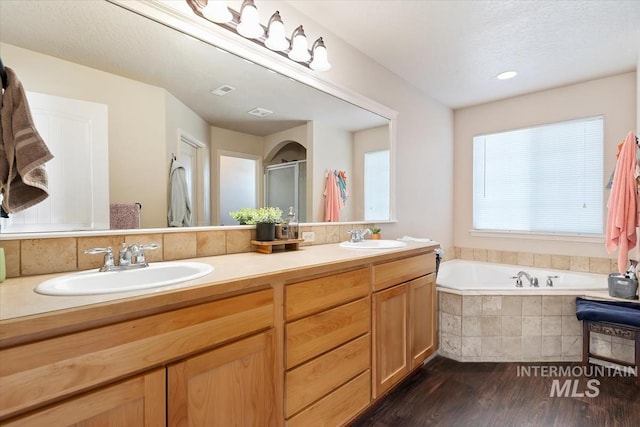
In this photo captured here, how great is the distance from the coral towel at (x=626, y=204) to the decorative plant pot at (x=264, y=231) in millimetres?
2460

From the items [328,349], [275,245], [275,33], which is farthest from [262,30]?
[328,349]

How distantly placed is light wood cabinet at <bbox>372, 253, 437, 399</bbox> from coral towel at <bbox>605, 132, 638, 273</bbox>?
135 cm

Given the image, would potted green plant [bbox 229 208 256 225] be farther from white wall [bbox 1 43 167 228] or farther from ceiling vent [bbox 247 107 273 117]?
ceiling vent [bbox 247 107 273 117]

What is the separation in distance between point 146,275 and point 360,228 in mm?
1595

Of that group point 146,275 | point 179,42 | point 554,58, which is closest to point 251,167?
point 179,42

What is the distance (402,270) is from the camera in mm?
1897

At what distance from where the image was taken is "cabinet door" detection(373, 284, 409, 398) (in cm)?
171

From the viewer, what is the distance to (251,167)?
5.86 ft

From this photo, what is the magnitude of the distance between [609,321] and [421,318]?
1.27m

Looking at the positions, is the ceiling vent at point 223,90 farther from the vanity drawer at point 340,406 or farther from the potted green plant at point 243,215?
the vanity drawer at point 340,406

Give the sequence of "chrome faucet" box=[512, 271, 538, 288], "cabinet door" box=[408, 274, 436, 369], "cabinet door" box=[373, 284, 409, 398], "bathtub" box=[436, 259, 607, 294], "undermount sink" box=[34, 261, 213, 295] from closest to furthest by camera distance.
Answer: "undermount sink" box=[34, 261, 213, 295], "cabinet door" box=[373, 284, 409, 398], "cabinet door" box=[408, 274, 436, 369], "bathtub" box=[436, 259, 607, 294], "chrome faucet" box=[512, 271, 538, 288]

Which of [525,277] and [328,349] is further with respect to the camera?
[525,277]

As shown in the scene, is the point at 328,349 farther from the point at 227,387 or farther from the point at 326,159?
the point at 326,159

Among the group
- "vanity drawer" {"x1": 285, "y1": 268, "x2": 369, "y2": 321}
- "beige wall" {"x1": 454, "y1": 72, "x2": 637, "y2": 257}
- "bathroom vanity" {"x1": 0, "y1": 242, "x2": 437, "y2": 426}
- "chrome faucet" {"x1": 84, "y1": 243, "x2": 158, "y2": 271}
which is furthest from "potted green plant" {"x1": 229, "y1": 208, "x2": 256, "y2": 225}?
"beige wall" {"x1": 454, "y1": 72, "x2": 637, "y2": 257}
